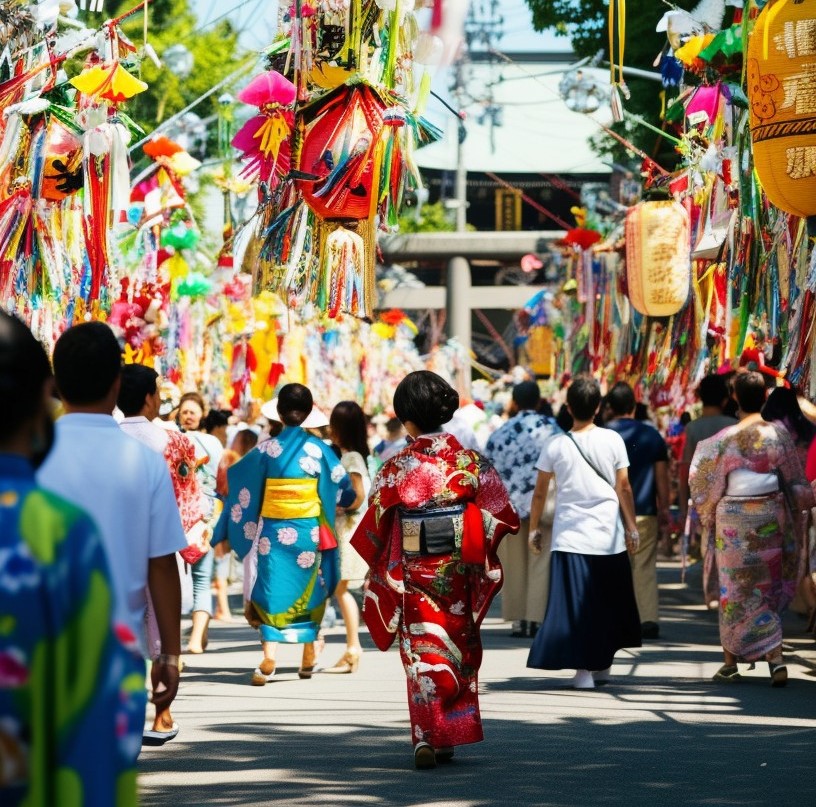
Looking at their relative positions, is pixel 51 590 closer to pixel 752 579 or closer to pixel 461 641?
pixel 461 641

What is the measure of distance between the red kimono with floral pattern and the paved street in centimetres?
28

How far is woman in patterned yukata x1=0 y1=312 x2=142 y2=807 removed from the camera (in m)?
2.48

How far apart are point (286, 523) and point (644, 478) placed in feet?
11.2

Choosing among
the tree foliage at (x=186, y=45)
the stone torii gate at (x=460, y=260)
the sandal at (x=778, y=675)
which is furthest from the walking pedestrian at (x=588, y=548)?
the stone torii gate at (x=460, y=260)

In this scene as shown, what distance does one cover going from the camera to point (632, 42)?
19641mm

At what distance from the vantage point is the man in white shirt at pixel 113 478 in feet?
14.7

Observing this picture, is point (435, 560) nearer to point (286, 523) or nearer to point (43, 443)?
point (286, 523)

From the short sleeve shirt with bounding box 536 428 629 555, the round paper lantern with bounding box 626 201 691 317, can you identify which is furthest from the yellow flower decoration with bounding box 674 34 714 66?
the short sleeve shirt with bounding box 536 428 629 555

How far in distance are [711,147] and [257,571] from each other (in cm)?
470

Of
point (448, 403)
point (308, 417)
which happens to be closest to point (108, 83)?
point (308, 417)

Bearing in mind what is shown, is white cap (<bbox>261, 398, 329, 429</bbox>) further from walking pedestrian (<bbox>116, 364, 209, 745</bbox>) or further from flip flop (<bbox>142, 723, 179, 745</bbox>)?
flip flop (<bbox>142, 723, 179, 745</bbox>)

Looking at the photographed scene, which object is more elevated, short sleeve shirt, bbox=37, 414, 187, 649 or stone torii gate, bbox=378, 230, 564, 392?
stone torii gate, bbox=378, 230, 564, 392

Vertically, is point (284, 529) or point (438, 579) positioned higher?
point (284, 529)

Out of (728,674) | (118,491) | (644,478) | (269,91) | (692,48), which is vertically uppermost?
(692,48)
